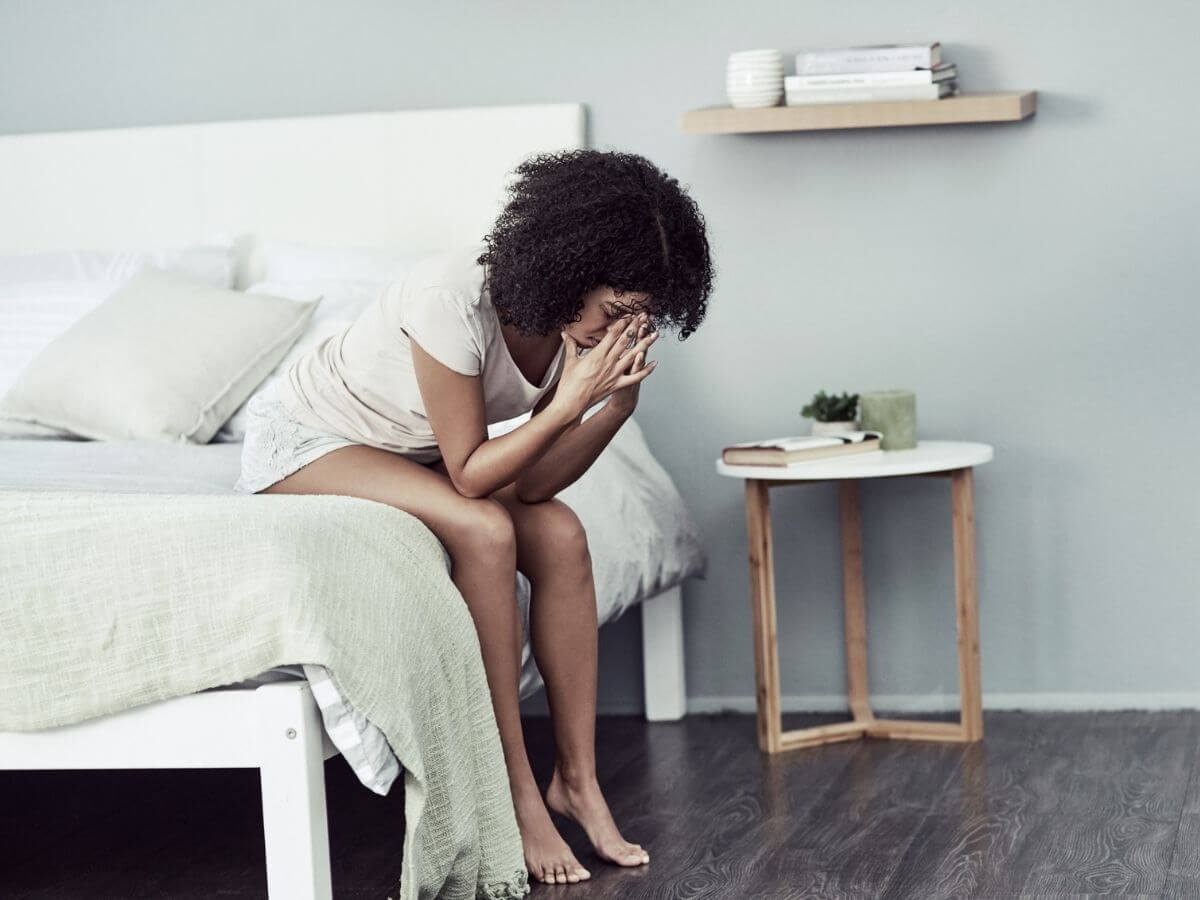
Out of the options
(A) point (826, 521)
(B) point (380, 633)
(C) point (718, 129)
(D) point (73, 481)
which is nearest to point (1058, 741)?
(A) point (826, 521)

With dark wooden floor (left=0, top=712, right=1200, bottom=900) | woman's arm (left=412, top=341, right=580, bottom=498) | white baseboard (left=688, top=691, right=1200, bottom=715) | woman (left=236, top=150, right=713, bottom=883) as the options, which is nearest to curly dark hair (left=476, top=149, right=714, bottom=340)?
woman (left=236, top=150, right=713, bottom=883)

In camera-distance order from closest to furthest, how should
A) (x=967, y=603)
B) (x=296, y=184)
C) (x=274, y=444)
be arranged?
1. (x=274, y=444)
2. (x=967, y=603)
3. (x=296, y=184)

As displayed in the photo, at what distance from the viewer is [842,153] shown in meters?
3.18

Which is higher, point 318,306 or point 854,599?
point 318,306

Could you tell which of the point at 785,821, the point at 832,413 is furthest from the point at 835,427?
the point at 785,821

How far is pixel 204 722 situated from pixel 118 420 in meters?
1.15

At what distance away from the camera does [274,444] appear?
91.0 inches

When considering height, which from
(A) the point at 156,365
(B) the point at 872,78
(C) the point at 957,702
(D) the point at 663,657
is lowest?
(C) the point at 957,702

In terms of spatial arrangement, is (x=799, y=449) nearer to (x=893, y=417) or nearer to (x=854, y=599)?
(x=893, y=417)

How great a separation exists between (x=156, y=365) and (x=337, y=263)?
1.72ft

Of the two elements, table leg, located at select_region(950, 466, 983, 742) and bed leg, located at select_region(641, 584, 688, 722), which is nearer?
table leg, located at select_region(950, 466, 983, 742)

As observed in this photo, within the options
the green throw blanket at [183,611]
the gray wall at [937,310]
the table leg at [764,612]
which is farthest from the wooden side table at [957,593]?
the green throw blanket at [183,611]

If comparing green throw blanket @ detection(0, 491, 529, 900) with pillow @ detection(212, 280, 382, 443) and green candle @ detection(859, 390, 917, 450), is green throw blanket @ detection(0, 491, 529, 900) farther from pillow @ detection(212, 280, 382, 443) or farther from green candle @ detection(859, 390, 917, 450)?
green candle @ detection(859, 390, 917, 450)

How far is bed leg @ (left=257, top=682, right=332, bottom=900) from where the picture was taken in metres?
1.78
